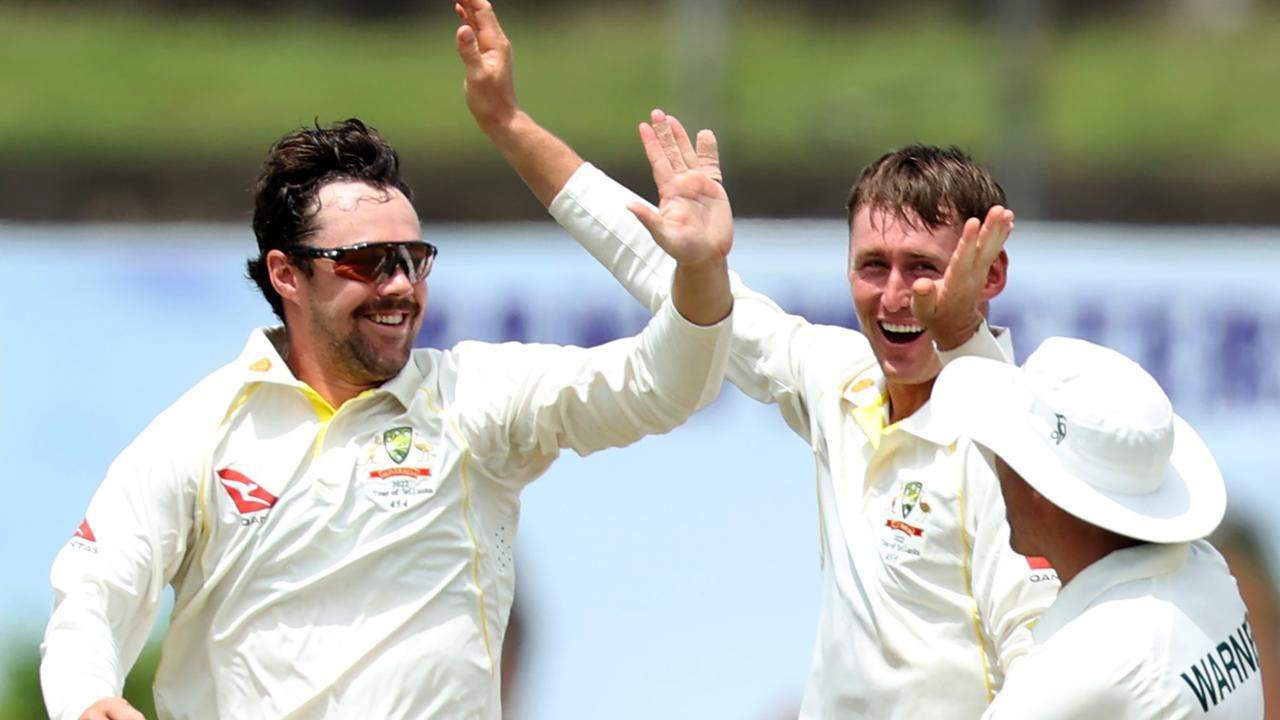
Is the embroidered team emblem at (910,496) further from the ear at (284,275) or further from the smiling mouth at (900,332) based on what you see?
the ear at (284,275)

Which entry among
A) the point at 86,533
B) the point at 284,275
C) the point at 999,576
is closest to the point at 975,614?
the point at 999,576

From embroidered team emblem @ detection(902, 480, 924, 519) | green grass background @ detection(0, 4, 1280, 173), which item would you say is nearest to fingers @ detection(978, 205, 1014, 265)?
embroidered team emblem @ detection(902, 480, 924, 519)

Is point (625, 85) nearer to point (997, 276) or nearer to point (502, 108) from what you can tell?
point (502, 108)

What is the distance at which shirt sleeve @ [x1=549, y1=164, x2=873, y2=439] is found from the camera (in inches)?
157

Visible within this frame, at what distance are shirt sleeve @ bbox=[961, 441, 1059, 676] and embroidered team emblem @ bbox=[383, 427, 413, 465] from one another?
1073 millimetres

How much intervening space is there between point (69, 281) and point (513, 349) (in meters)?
3.50

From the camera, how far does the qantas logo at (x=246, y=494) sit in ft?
12.2

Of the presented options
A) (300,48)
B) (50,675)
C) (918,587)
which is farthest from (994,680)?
(300,48)

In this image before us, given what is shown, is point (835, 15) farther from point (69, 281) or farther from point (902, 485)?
point (902, 485)

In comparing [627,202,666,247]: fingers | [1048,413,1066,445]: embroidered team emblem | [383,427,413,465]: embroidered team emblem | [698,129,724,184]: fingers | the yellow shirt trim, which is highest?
A: [698,129,724,184]: fingers

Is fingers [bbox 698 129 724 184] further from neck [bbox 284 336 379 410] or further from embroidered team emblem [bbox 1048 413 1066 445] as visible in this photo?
embroidered team emblem [bbox 1048 413 1066 445]

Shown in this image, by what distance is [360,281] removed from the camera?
381cm

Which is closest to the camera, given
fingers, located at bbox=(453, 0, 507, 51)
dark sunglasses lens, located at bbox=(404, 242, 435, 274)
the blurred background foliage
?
dark sunglasses lens, located at bbox=(404, 242, 435, 274)

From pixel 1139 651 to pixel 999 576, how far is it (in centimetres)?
68
